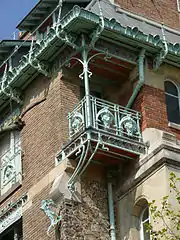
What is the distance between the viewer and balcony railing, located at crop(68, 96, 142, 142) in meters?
24.2

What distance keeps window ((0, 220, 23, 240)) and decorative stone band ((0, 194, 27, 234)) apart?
109 millimetres

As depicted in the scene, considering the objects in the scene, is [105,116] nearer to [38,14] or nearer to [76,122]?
[76,122]

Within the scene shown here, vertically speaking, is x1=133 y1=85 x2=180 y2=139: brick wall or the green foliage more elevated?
x1=133 y1=85 x2=180 y2=139: brick wall

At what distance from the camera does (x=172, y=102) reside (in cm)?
2650

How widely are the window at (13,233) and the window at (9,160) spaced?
1.35 m

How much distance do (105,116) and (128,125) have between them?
0.74 m

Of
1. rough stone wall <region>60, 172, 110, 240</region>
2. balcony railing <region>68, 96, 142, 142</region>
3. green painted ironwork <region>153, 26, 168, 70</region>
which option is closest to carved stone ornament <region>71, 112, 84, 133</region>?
balcony railing <region>68, 96, 142, 142</region>

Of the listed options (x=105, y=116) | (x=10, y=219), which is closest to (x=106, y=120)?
(x=105, y=116)

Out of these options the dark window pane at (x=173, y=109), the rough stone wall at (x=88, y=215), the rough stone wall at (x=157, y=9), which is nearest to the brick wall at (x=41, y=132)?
the rough stone wall at (x=88, y=215)

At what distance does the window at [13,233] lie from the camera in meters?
26.3

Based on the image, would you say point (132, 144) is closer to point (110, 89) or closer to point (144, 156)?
point (144, 156)

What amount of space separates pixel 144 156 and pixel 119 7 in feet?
19.0

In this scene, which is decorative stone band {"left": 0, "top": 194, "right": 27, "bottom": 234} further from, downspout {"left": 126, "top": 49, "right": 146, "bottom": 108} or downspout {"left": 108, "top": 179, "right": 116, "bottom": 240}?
downspout {"left": 126, "top": 49, "right": 146, "bottom": 108}

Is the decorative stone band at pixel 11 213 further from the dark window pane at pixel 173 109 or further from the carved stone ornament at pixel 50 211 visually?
the dark window pane at pixel 173 109
